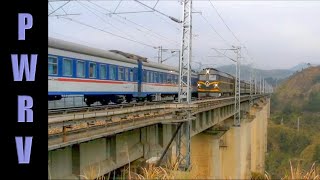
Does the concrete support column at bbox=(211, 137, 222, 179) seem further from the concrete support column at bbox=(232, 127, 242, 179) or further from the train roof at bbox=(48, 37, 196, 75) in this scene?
the train roof at bbox=(48, 37, 196, 75)

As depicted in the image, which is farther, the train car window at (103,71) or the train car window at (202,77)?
the train car window at (202,77)

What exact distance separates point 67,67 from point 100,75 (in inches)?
128

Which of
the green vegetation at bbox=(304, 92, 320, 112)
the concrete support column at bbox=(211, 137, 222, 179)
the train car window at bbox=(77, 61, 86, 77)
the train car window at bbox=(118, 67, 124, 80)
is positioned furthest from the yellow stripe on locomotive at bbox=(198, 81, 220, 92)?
the green vegetation at bbox=(304, 92, 320, 112)

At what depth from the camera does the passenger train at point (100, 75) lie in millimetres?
14688

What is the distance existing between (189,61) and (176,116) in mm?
3438

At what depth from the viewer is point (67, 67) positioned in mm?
15320

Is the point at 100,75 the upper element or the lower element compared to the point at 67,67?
lower

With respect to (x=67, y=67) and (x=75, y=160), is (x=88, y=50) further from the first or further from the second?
(x=75, y=160)

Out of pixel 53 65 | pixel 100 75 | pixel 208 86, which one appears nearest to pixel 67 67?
pixel 53 65

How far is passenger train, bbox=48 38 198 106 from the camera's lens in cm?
1469

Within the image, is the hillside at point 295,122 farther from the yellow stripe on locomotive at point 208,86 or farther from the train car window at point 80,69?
the train car window at point 80,69

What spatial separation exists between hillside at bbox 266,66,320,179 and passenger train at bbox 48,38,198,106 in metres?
36.3

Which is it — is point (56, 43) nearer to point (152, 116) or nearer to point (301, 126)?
point (152, 116)

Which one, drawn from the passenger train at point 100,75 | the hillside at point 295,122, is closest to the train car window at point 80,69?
the passenger train at point 100,75
